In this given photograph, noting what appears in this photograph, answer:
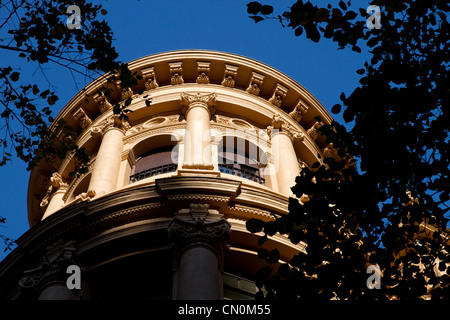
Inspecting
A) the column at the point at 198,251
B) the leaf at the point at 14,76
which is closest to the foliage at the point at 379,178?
the column at the point at 198,251

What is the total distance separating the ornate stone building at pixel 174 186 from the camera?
15430mm

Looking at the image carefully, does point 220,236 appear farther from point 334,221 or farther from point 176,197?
point 334,221

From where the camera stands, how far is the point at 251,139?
74.8 ft

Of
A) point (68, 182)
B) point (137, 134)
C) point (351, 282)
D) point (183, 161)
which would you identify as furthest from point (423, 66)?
point (68, 182)

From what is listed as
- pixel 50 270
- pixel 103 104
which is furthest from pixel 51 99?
pixel 103 104

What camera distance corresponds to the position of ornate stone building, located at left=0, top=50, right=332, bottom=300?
15.4 m

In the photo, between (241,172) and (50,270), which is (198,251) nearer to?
(50,270)

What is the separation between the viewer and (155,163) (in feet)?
71.3

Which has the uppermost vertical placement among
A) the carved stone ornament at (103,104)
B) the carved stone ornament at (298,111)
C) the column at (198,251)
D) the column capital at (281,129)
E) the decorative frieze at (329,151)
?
the carved stone ornament at (103,104)

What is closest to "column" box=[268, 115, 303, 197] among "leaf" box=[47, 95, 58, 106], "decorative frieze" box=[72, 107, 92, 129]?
"decorative frieze" box=[72, 107, 92, 129]

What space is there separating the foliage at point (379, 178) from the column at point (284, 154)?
775 centimetres

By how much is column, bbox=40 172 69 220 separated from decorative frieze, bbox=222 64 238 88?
6993 mm

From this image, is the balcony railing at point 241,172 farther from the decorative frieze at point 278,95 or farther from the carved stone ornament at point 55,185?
the carved stone ornament at point 55,185

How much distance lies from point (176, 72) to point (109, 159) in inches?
228
